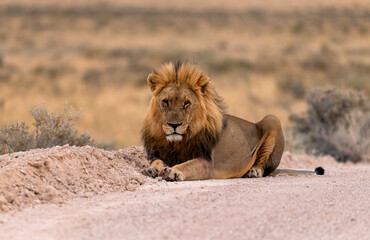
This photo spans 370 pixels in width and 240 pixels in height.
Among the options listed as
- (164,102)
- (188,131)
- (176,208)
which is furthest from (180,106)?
(176,208)

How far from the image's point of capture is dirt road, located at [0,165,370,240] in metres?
5.33

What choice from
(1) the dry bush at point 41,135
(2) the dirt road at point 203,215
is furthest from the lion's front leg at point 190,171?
(1) the dry bush at point 41,135

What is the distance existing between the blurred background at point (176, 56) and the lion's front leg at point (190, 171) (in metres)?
2.83

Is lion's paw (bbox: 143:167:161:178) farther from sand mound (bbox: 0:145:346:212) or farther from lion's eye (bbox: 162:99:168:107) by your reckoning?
lion's eye (bbox: 162:99:168:107)

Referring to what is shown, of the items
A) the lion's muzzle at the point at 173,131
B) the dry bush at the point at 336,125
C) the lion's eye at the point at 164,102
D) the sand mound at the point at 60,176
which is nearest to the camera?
the sand mound at the point at 60,176

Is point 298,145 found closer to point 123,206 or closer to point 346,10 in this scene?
point 123,206

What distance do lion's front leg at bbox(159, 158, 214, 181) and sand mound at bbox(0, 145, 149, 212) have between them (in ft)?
1.10

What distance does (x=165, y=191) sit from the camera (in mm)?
7188

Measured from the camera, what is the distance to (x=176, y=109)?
849 centimetres

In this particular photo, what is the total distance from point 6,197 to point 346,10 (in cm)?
6402

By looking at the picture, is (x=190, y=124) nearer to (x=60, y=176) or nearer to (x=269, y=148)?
(x=269, y=148)

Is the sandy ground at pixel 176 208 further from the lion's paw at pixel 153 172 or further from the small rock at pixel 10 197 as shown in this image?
the lion's paw at pixel 153 172

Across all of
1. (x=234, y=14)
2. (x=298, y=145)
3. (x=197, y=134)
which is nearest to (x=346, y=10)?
(x=234, y=14)

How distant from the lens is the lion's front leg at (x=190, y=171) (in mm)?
8039
